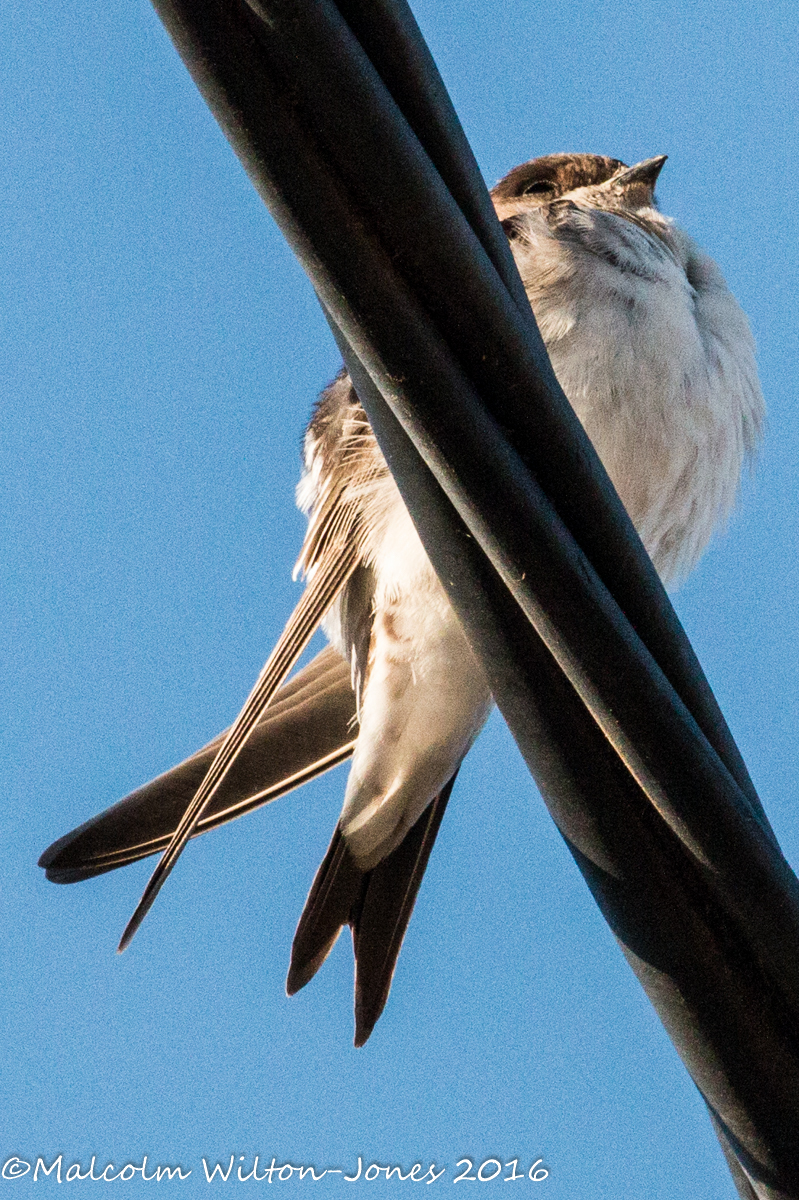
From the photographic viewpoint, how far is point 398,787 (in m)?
2.78

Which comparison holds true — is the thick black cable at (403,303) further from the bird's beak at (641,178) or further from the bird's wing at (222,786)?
the bird's beak at (641,178)

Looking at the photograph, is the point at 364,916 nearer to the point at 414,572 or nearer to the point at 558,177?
the point at 414,572

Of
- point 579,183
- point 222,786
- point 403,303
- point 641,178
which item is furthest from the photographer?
point 579,183

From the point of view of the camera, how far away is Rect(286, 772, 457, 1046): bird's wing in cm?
263

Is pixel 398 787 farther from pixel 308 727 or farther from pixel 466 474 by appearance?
pixel 466 474

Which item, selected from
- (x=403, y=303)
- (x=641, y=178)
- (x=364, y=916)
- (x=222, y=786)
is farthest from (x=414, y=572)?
(x=403, y=303)

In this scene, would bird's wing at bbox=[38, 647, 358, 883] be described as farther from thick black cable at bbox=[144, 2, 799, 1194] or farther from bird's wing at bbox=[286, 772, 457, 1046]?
thick black cable at bbox=[144, 2, 799, 1194]

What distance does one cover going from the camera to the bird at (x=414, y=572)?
256 cm

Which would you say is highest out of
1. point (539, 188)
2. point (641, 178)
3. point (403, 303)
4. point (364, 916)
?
point (539, 188)

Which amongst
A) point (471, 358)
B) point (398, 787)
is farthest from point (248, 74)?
point (398, 787)

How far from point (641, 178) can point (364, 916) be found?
186 centimetres

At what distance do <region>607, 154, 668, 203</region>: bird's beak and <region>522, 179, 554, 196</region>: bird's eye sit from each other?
0.17 m

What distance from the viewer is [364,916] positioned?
272 centimetres

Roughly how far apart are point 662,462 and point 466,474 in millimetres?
1602
